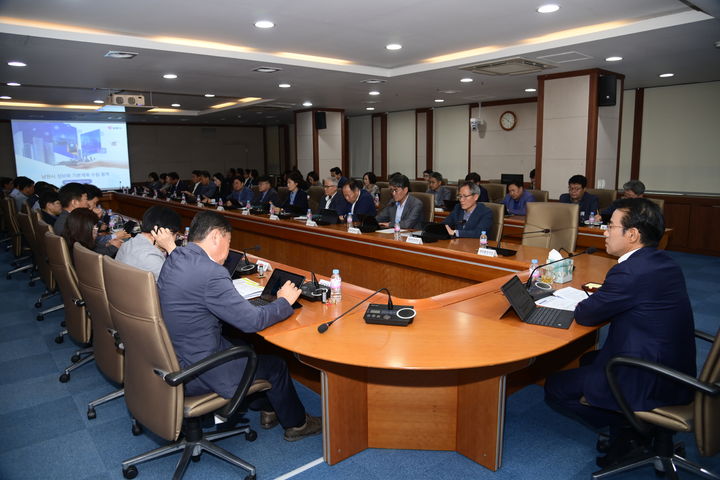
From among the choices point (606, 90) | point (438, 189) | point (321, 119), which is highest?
point (321, 119)

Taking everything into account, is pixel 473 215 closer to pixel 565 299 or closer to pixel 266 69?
pixel 565 299

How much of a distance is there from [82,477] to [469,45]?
→ 5.19 m

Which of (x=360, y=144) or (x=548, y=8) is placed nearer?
(x=548, y=8)

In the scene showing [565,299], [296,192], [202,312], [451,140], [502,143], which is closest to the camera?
[202,312]

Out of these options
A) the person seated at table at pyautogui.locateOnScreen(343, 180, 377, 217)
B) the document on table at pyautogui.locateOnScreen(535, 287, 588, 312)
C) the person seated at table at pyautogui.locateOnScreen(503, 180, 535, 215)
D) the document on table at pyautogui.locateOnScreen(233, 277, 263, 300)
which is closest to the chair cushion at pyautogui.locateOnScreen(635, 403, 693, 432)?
the document on table at pyautogui.locateOnScreen(535, 287, 588, 312)

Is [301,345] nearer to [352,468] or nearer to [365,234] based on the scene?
[352,468]

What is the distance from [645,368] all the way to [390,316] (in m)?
1.01

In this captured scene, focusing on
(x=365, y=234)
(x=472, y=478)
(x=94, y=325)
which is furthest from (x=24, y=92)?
(x=472, y=478)

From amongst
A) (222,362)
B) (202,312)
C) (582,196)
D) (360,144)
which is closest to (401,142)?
(360,144)

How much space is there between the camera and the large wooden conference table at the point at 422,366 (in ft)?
6.39

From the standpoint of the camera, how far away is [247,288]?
2.85 metres

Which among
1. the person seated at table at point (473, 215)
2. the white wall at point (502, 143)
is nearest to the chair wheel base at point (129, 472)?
the person seated at table at point (473, 215)

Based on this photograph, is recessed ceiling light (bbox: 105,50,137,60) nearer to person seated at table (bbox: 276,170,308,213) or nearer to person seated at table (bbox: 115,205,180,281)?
person seated at table (bbox: 276,170,308,213)

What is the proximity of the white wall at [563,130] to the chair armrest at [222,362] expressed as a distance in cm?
575
